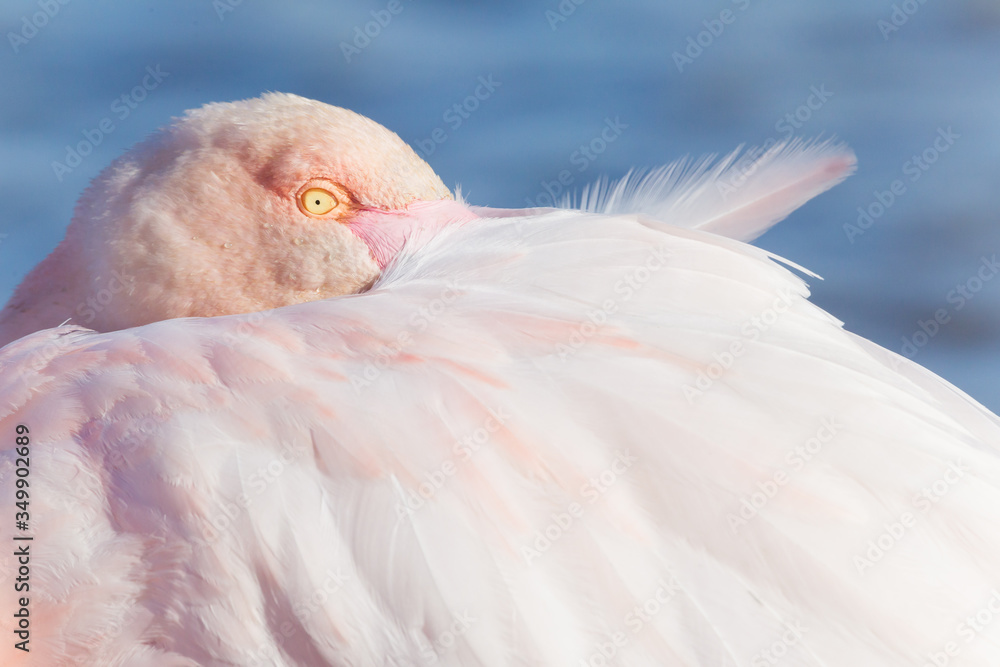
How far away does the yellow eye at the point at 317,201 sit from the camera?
1665 millimetres

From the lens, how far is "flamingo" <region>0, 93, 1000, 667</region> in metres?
0.95

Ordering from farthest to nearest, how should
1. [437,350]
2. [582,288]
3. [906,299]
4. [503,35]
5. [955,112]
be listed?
1. [503,35]
2. [955,112]
3. [906,299]
4. [582,288]
5. [437,350]

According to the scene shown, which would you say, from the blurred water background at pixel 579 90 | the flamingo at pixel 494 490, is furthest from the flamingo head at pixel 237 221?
the blurred water background at pixel 579 90

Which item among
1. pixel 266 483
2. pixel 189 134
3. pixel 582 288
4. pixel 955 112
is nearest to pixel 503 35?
pixel 955 112

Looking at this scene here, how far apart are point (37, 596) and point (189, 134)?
0.91m

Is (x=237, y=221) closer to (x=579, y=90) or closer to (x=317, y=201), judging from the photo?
(x=317, y=201)

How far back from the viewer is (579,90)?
3461 millimetres

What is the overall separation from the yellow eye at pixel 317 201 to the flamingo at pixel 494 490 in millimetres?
473

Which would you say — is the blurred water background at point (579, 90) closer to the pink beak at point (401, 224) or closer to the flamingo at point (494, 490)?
the pink beak at point (401, 224)

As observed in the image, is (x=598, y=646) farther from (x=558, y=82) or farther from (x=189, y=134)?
(x=558, y=82)

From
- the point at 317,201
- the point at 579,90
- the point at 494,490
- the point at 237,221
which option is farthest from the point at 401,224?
the point at 579,90

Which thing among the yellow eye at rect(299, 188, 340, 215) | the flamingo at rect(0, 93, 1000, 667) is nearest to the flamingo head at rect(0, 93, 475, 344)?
the yellow eye at rect(299, 188, 340, 215)

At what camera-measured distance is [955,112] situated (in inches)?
132

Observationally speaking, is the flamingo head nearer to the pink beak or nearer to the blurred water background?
the pink beak
